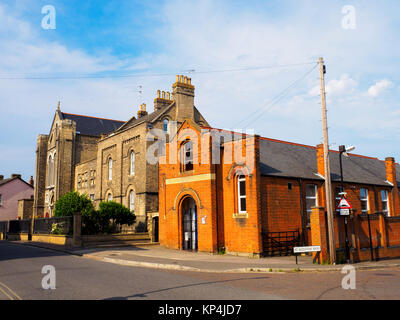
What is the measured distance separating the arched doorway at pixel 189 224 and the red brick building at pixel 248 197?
0.06m

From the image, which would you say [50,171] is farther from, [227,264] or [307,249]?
[307,249]

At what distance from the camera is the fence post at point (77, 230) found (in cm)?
2412

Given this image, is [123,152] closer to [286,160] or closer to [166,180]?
[166,180]

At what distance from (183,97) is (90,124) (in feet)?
66.1

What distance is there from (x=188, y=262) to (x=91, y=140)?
36.4 metres

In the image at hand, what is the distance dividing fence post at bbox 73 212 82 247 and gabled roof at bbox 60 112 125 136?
26225 millimetres

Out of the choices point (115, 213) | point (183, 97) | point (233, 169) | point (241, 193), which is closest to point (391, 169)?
point (241, 193)

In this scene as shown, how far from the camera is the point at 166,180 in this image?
23.9 m

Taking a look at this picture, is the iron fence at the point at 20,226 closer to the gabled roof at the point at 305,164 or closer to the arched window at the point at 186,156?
the arched window at the point at 186,156

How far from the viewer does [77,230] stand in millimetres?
24297

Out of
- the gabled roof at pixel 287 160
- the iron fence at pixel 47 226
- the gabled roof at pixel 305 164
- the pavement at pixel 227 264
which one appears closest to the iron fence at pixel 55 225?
the iron fence at pixel 47 226

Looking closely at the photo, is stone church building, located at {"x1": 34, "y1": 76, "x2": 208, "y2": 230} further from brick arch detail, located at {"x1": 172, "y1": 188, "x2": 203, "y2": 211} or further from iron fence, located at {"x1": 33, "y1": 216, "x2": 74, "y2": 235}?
brick arch detail, located at {"x1": 172, "y1": 188, "x2": 203, "y2": 211}

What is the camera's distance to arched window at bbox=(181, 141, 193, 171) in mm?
22408
